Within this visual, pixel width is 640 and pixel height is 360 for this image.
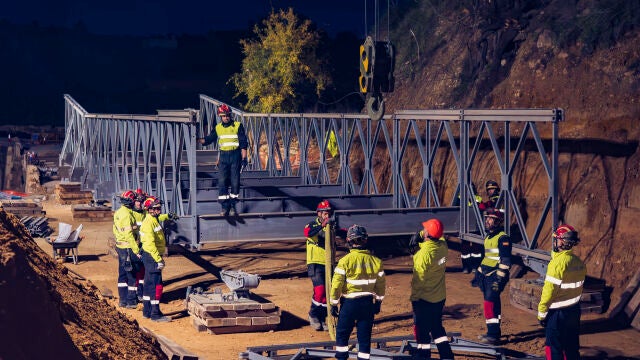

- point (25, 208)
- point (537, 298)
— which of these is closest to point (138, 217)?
point (537, 298)

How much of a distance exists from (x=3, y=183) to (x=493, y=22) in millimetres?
22281

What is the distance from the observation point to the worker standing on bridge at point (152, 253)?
12836 millimetres

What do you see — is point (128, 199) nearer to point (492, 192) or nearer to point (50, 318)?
point (492, 192)

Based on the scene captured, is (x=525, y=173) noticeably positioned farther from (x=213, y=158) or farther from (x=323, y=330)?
(x=213, y=158)

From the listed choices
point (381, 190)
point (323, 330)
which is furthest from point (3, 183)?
point (323, 330)

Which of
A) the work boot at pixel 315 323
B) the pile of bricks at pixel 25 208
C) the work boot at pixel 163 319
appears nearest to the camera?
the work boot at pixel 315 323

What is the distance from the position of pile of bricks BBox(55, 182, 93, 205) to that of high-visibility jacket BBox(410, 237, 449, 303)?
21405 mm

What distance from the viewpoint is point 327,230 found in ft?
36.0

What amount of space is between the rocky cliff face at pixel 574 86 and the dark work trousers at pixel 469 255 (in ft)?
4.17

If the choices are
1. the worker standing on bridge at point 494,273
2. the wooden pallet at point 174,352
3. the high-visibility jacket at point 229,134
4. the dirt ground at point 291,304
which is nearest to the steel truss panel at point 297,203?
the dirt ground at point 291,304

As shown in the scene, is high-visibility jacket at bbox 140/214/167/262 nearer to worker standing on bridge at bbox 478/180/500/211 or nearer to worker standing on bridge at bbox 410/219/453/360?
worker standing on bridge at bbox 410/219/453/360

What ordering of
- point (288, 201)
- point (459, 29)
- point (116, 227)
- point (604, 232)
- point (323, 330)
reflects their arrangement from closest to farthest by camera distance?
1. point (323, 330)
2. point (116, 227)
3. point (604, 232)
4. point (288, 201)
5. point (459, 29)

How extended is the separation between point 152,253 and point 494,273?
4860 millimetres

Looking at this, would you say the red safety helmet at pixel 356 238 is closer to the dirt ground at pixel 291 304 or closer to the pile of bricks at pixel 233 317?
the dirt ground at pixel 291 304
